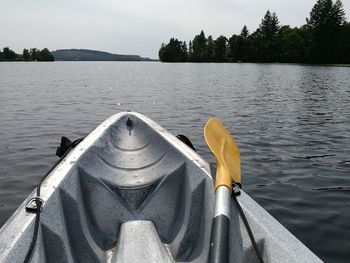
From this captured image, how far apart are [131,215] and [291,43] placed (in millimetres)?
93458

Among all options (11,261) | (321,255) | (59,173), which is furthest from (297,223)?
(11,261)

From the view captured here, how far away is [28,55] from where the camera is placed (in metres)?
177

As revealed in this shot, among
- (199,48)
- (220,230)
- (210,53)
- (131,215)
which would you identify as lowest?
(131,215)

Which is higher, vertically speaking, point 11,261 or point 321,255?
point 11,261

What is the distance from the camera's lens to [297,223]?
539cm

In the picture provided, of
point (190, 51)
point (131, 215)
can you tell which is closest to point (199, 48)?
point (190, 51)

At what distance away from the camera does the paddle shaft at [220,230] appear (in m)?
2.37

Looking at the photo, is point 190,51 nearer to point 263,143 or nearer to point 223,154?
point 263,143

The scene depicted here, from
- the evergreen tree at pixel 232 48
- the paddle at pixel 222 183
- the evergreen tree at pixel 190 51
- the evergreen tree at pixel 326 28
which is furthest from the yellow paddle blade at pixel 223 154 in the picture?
the evergreen tree at pixel 190 51

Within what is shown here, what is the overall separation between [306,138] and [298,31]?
91.2 metres

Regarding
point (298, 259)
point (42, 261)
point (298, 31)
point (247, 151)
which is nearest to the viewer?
point (298, 259)

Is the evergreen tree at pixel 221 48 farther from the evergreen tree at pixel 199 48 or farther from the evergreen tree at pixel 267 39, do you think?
the evergreen tree at pixel 267 39

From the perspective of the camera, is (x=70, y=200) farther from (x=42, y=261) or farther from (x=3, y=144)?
(x=3, y=144)

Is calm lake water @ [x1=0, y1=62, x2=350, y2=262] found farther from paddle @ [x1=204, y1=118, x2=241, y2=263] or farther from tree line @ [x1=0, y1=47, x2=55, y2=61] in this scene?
tree line @ [x1=0, y1=47, x2=55, y2=61]
